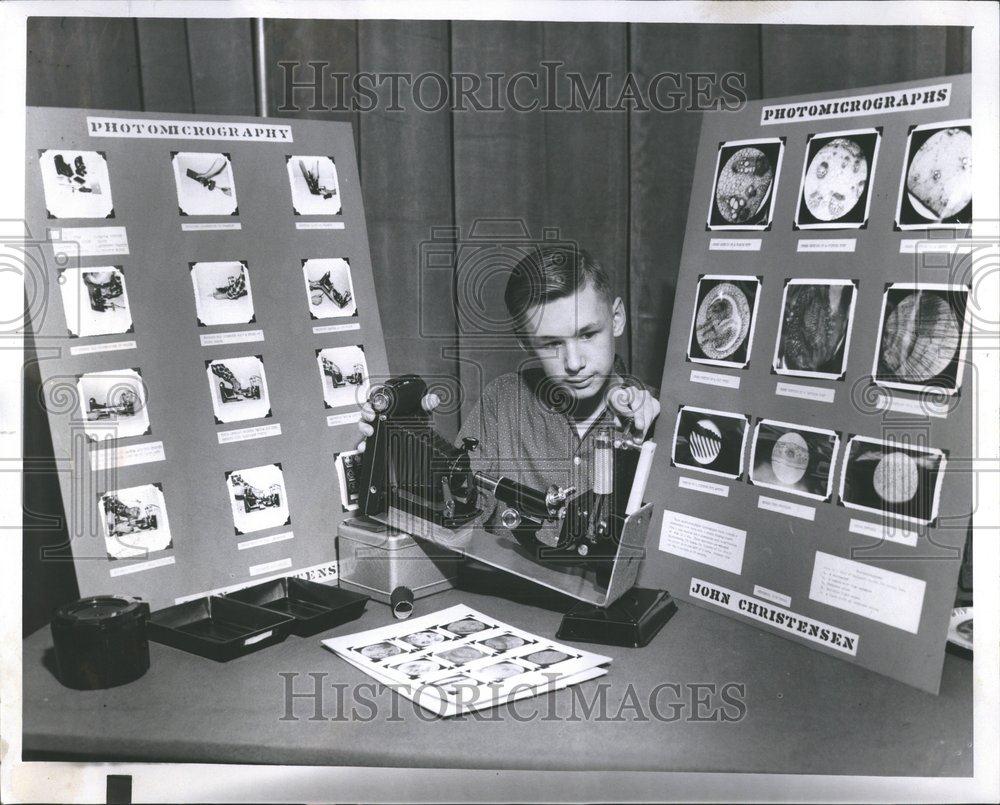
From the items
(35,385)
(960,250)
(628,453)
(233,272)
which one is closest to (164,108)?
(233,272)

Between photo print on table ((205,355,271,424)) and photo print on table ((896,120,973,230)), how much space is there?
3.86 ft

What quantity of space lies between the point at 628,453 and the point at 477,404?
313 mm

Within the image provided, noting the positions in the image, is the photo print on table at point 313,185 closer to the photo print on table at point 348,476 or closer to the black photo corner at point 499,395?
the black photo corner at point 499,395

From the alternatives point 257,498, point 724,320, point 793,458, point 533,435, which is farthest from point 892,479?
point 257,498

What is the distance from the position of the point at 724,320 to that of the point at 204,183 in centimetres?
100

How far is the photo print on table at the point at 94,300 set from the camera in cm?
142

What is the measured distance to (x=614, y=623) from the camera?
1.38m

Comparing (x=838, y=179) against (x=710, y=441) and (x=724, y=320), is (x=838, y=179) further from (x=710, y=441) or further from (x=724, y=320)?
(x=710, y=441)

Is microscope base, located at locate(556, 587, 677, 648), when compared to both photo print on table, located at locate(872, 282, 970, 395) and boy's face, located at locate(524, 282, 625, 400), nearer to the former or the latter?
boy's face, located at locate(524, 282, 625, 400)

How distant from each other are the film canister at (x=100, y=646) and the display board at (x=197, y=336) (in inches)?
5.2

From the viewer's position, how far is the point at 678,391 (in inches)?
61.3

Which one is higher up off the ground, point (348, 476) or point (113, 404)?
point (113, 404)

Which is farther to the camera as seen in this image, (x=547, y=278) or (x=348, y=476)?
(x=348, y=476)

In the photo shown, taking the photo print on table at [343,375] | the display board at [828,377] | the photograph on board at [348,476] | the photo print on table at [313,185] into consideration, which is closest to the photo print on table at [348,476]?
the photograph on board at [348,476]
